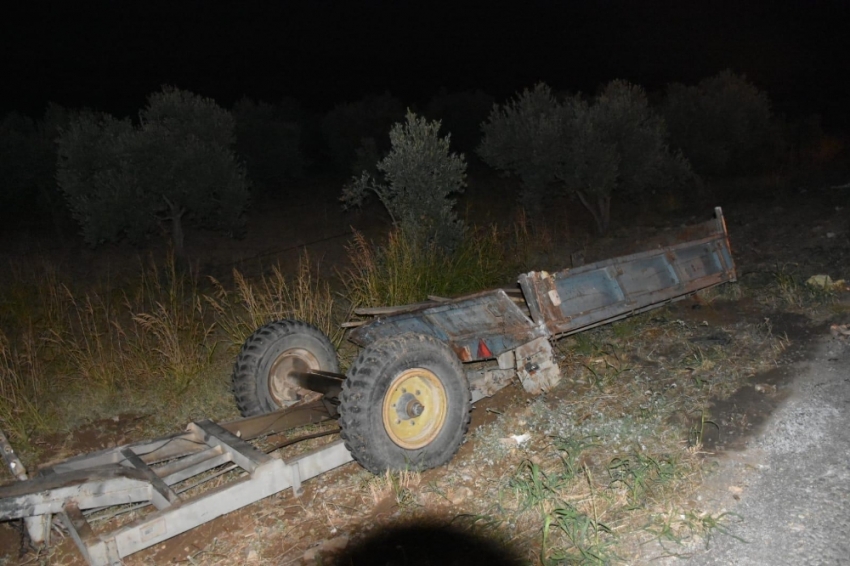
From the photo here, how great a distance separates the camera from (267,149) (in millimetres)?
19172

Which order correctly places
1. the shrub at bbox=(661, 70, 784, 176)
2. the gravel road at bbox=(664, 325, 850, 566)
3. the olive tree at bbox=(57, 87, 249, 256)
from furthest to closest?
the shrub at bbox=(661, 70, 784, 176)
the olive tree at bbox=(57, 87, 249, 256)
the gravel road at bbox=(664, 325, 850, 566)

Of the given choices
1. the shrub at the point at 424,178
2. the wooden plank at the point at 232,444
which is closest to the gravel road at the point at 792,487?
the wooden plank at the point at 232,444

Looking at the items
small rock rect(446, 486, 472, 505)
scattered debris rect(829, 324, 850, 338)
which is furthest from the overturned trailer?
scattered debris rect(829, 324, 850, 338)

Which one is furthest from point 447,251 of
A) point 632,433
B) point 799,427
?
point 799,427

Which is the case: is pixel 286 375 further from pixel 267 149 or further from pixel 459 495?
pixel 267 149

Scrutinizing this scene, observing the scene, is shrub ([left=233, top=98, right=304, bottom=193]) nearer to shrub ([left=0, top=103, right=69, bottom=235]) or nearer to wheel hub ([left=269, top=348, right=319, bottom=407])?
shrub ([left=0, top=103, right=69, bottom=235])

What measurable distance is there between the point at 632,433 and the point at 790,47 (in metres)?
56.8

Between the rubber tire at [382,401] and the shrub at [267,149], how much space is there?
49.0ft

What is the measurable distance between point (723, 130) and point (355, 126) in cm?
1154

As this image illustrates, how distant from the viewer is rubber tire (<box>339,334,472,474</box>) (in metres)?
4.22

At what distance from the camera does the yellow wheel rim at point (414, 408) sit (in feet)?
14.6

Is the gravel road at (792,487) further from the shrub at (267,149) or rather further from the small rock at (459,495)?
the shrub at (267,149)

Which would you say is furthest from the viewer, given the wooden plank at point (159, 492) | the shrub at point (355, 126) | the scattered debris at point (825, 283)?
the shrub at point (355, 126)

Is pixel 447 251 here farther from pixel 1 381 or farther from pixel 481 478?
pixel 1 381
